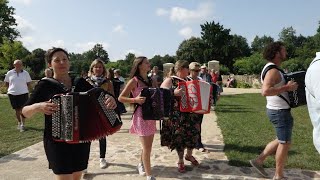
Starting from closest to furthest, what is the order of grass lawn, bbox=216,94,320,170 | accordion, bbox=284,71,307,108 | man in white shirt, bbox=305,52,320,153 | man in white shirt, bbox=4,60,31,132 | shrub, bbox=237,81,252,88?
man in white shirt, bbox=305,52,320,153 → accordion, bbox=284,71,307,108 → grass lawn, bbox=216,94,320,170 → man in white shirt, bbox=4,60,31,132 → shrub, bbox=237,81,252,88

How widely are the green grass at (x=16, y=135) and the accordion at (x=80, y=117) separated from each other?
4.95m

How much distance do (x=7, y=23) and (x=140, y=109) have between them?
57.0 m

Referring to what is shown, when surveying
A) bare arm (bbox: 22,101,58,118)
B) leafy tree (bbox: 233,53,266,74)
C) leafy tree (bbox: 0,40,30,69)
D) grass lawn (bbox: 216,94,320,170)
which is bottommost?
grass lawn (bbox: 216,94,320,170)

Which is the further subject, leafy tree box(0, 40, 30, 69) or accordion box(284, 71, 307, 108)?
leafy tree box(0, 40, 30, 69)

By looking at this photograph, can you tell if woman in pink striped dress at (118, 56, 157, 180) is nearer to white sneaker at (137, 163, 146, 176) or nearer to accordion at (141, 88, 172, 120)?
accordion at (141, 88, 172, 120)

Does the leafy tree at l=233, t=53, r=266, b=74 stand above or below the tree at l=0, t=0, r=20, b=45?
below

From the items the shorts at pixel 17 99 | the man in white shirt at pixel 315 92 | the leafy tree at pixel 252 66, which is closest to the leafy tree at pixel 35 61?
the leafy tree at pixel 252 66

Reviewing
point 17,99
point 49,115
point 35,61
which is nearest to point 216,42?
point 35,61

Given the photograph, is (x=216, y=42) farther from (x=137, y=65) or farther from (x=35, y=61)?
(x=137, y=65)

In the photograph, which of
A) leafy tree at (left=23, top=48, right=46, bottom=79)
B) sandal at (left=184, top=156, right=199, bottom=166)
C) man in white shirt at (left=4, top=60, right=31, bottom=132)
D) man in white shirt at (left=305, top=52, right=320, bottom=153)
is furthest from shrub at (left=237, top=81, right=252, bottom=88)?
leafy tree at (left=23, top=48, right=46, bottom=79)

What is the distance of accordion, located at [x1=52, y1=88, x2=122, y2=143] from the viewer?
324cm

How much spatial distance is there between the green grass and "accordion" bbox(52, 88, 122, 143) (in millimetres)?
4949

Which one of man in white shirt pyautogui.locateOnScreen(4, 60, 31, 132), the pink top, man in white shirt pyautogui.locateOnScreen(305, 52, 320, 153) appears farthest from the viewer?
man in white shirt pyautogui.locateOnScreen(4, 60, 31, 132)

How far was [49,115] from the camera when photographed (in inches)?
135
